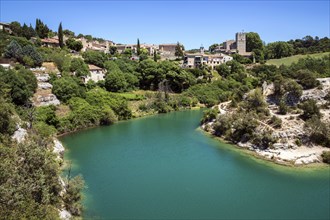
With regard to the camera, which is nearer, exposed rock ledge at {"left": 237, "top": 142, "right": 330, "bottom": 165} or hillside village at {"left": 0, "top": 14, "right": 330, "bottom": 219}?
hillside village at {"left": 0, "top": 14, "right": 330, "bottom": 219}

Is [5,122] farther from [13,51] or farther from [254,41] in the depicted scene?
[254,41]

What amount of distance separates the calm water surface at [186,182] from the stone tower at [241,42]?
8117 centimetres

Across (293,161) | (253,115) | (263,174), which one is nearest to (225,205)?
(263,174)

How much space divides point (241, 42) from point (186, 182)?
97.7 m

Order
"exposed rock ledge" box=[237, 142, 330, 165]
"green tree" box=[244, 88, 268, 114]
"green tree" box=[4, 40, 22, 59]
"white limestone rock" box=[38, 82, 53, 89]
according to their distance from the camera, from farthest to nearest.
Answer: "green tree" box=[4, 40, 22, 59], "white limestone rock" box=[38, 82, 53, 89], "green tree" box=[244, 88, 268, 114], "exposed rock ledge" box=[237, 142, 330, 165]

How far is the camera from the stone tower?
11400 centimetres

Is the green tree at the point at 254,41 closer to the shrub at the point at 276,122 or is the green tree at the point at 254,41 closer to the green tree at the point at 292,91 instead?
the green tree at the point at 292,91

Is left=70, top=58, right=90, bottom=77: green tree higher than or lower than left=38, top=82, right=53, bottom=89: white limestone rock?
higher

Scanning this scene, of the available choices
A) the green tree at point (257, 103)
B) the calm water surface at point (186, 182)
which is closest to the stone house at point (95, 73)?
the calm water surface at point (186, 182)

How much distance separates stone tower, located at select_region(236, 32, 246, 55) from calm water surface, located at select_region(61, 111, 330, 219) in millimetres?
81169

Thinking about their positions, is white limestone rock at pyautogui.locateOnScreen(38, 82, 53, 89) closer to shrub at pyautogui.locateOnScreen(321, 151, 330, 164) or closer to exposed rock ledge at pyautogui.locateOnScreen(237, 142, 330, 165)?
exposed rock ledge at pyautogui.locateOnScreen(237, 142, 330, 165)

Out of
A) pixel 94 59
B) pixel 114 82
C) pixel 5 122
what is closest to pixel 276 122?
pixel 5 122

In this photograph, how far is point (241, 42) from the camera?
11462cm

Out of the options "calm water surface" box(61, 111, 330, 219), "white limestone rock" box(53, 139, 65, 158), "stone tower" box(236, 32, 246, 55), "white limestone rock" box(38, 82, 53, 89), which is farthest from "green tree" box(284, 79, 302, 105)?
"stone tower" box(236, 32, 246, 55)
